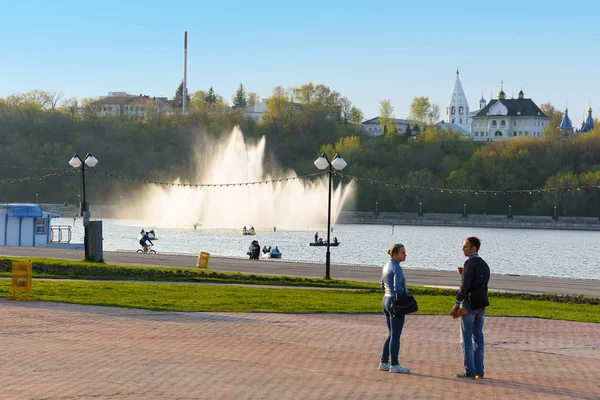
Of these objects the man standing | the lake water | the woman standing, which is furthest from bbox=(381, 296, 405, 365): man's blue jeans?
the lake water

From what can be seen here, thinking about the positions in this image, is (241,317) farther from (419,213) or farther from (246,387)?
(419,213)

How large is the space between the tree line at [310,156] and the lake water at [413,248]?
33.7m

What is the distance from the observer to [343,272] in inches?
1577

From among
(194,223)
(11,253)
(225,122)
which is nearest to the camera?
(11,253)

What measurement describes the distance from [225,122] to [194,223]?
6543cm

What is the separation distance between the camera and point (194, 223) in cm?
11531

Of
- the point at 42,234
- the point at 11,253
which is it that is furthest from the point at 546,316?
the point at 42,234

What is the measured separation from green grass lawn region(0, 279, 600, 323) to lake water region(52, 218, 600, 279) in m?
32.8

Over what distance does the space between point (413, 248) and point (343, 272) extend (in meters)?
52.2

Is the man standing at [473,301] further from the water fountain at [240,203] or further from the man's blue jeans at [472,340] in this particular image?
the water fountain at [240,203]

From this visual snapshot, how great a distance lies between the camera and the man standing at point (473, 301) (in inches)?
556

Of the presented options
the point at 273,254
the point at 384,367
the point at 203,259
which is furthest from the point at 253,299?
the point at 273,254

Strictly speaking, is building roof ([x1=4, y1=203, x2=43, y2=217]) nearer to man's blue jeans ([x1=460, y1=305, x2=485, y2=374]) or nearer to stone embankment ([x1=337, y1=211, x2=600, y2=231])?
man's blue jeans ([x1=460, y1=305, x2=485, y2=374])

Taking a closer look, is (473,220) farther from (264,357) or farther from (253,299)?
(264,357)
